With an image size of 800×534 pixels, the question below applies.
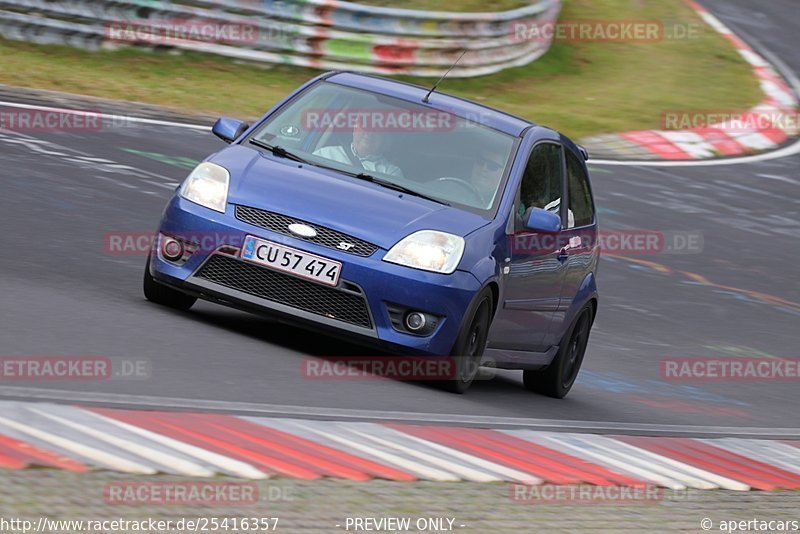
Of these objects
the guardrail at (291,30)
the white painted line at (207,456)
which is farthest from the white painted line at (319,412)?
the guardrail at (291,30)

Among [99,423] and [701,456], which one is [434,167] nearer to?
[701,456]

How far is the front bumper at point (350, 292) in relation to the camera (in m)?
7.56

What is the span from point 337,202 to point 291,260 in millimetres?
405

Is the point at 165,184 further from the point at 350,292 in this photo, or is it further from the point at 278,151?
the point at 350,292

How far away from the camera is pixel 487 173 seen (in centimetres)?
843

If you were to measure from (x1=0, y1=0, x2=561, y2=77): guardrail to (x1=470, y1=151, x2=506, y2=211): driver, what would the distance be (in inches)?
456

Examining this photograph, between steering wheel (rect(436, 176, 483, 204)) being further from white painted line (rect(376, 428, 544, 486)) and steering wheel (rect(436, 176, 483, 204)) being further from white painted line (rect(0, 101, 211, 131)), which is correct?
white painted line (rect(0, 101, 211, 131))

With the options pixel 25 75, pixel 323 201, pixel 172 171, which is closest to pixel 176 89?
pixel 25 75

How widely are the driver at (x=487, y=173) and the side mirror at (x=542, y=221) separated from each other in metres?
0.23

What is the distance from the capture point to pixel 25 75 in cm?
1736

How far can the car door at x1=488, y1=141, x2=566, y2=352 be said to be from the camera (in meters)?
8.26

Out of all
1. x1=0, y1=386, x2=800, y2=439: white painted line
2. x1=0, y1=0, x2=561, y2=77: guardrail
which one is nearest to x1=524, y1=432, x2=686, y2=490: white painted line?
x1=0, y1=386, x2=800, y2=439: white painted line

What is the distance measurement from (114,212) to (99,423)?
6450mm

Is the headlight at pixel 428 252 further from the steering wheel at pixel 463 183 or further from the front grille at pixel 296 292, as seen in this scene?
the steering wheel at pixel 463 183
